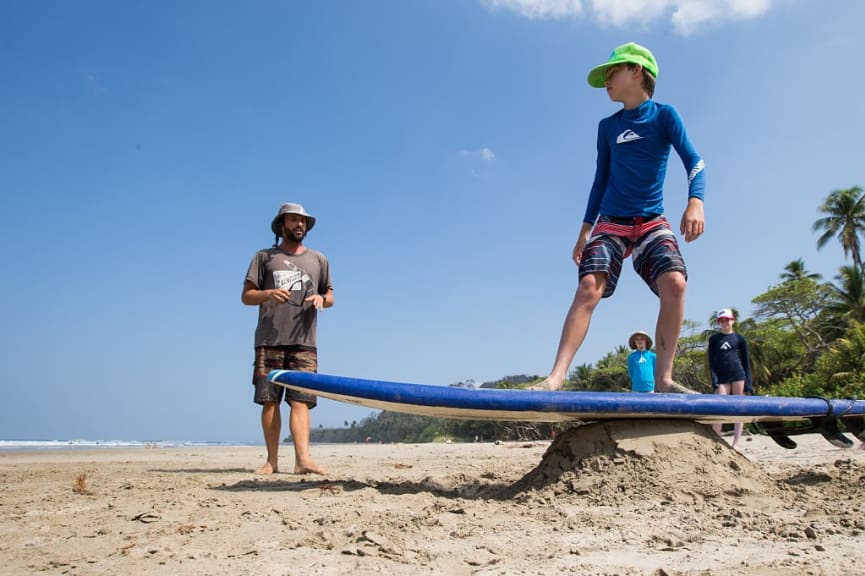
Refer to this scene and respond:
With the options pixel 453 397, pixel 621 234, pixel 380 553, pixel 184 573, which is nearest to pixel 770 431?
pixel 621 234

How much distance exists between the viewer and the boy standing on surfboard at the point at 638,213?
3242mm

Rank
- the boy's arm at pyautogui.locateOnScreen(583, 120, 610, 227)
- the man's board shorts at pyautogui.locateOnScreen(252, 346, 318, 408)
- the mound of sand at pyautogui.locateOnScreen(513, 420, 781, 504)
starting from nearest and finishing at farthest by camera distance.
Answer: the mound of sand at pyautogui.locateOnScreen(513, 420, 781, 504) → the boy's arm at pyautogui.locateOnScreen(583, 120, 610, 227) → the man's board shorts at pyautogui.locateOnScreen(252, 346, 318, 408)

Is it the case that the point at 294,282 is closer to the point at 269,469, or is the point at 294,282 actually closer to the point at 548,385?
the point at 269,469

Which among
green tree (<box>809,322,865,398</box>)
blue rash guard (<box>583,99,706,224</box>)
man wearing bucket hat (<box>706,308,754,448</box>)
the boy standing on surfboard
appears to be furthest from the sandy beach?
green tree (<box>809,322,865,398</box>)

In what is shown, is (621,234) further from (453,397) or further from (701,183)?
(453,397)

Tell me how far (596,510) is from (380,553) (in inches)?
40.1

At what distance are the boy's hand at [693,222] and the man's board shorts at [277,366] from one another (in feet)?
9.03

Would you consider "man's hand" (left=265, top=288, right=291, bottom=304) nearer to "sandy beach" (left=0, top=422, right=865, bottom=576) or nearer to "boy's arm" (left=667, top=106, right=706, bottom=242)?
"sandy beach" (left=0, top=422, right=865, bottom=576)

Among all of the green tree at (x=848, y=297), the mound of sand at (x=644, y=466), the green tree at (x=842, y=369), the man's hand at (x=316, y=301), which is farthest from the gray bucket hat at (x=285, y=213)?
the green tree at (x=848, y=297)

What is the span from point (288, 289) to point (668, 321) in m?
2.71

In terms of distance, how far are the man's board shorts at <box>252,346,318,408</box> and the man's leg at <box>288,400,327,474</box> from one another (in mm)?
59

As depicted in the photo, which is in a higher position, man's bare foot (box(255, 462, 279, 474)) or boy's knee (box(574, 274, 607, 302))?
boy's knee (box(574, 274, 607, 302))

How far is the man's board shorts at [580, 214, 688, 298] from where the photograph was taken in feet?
10.7

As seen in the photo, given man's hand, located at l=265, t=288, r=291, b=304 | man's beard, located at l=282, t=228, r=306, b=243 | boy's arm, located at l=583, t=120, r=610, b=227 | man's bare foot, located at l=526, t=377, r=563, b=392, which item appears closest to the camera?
man's bare foot, located at l=526, t=377, r=563, b=392
